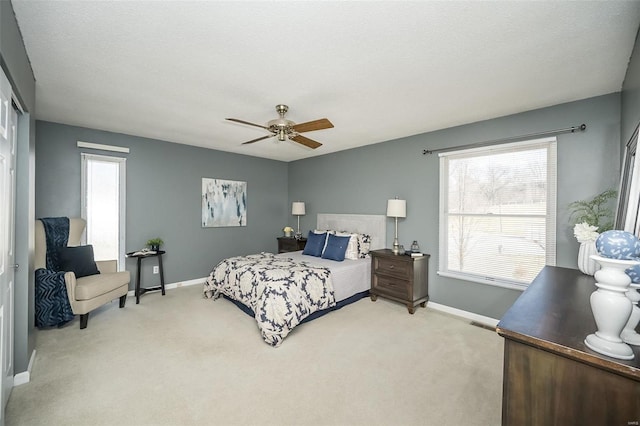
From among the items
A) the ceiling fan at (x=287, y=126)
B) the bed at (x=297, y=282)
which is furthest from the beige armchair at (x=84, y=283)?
the ceiling fan at (x=287, y=126)

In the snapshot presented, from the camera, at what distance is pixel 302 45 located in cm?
193

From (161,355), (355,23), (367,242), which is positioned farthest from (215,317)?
(355,23)

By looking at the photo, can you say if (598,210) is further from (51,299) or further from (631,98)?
(51,299)

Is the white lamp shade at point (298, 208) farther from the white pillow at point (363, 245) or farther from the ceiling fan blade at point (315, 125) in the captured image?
the ceiling fan blade at point (315, 125)

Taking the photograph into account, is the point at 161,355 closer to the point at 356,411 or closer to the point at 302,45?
the point at 356,411

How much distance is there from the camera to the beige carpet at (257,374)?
1.88m

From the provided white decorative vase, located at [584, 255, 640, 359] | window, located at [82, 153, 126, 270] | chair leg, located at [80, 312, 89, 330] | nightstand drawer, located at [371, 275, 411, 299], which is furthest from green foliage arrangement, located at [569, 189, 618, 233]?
window, located at [82, 153, 126, 270]

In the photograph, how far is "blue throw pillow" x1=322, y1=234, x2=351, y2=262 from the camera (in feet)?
14.2

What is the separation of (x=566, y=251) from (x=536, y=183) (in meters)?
0.79

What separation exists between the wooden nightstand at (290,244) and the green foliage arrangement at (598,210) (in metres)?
4.06

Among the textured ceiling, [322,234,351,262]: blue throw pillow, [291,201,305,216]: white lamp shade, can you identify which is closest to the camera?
the textured ceiling

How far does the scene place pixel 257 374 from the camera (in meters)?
2.32

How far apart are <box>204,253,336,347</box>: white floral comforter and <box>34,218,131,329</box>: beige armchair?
113cm

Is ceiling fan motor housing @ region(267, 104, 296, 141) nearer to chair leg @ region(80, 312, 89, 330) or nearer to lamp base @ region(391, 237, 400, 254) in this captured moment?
lamp base @ region(391, 237, 400, 254)
